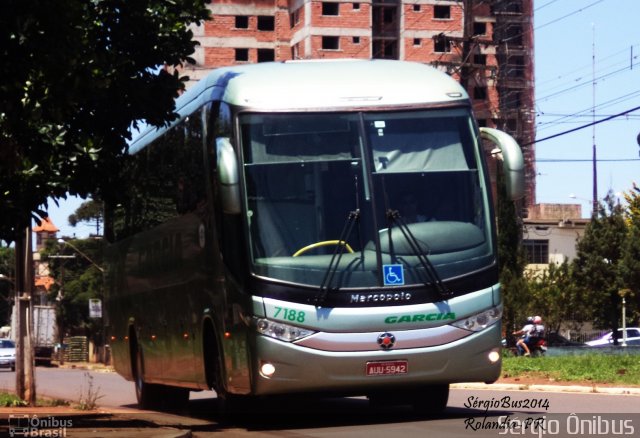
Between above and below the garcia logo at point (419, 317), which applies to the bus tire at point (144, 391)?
below

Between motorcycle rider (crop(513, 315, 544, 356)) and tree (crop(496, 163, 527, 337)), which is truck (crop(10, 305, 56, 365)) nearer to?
tree (crop(496, 163, 527, 337))

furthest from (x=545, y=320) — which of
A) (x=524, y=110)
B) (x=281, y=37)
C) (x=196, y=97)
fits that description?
(x=196, y=97)

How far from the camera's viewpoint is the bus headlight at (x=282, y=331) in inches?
538

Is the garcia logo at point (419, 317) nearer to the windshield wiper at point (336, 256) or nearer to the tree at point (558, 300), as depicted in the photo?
the windshield wiper at point (336, 256)

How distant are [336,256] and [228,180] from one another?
137cm

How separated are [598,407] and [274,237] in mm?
5281

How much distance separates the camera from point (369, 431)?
13531mm

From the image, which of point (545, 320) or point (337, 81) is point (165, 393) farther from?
point (545, 320)

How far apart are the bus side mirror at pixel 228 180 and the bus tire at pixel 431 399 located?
12.4 feet

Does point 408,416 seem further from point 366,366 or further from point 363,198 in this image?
point 363,198

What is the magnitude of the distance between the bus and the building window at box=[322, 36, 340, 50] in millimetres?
84939

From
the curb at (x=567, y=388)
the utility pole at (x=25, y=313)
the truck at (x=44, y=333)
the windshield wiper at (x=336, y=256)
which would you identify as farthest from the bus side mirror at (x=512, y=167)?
the truck at (x=44, y=333)

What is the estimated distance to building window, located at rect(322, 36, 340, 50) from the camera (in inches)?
3927

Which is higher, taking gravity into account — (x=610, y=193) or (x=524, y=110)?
(x=524, y=110)
